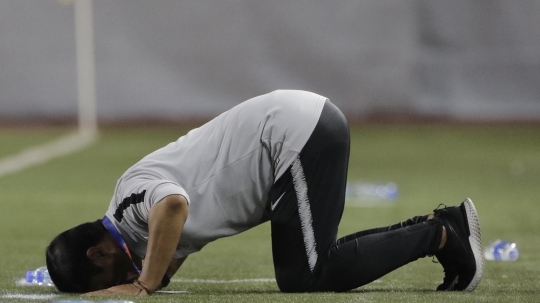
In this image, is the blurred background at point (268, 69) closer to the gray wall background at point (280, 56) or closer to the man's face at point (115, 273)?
the gray wall background at point (280, 56)

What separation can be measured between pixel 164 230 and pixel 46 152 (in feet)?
32.5

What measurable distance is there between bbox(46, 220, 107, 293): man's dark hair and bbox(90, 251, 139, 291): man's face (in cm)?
3

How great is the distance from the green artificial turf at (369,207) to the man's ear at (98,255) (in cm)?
24

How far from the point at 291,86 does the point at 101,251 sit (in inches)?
408

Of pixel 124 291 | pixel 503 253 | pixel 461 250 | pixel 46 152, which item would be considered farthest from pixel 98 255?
pixel 46 152

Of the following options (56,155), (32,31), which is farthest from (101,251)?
(32,31)

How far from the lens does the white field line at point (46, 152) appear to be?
39.2 ft

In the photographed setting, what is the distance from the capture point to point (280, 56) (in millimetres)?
14148

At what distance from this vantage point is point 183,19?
14.4m

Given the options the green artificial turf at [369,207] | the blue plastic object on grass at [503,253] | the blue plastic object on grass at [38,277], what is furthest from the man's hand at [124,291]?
the blue plastic object on grass at [503,253]

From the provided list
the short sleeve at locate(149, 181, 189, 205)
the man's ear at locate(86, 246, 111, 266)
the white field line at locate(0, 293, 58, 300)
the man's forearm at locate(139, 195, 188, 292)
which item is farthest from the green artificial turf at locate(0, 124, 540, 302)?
the short sleeve at locate(149, 181, 189, 205)

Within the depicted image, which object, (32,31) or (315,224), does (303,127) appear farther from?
(32,31)

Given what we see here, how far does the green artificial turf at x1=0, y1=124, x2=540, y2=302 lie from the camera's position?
4.08 meters

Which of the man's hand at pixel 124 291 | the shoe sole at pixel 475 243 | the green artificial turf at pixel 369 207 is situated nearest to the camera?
the man's hand at pixel 124 291
